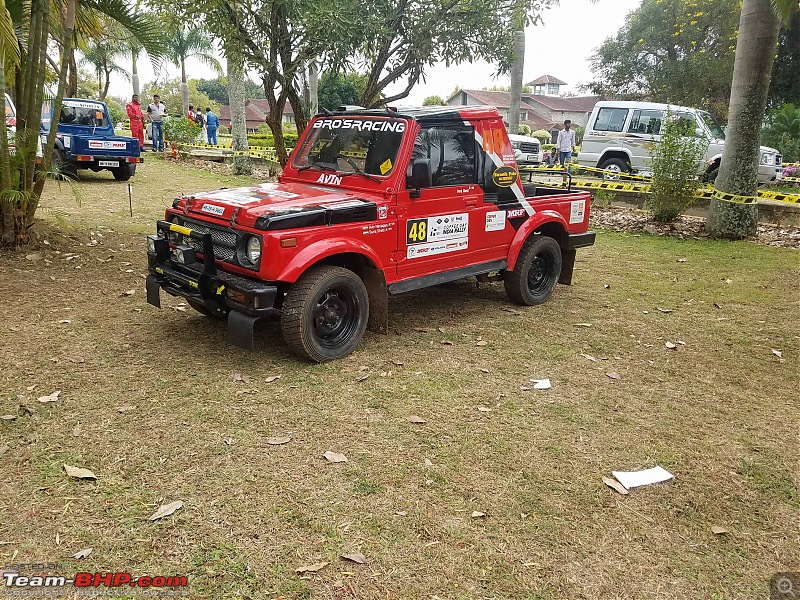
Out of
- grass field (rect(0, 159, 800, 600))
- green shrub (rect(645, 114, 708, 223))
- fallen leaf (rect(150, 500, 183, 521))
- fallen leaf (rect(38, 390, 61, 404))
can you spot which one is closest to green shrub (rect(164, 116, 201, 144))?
grass field (rect(0, 159, 800, 600))

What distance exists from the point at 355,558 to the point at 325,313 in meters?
2.37

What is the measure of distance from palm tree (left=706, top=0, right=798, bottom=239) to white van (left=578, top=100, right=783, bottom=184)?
4.49 meters

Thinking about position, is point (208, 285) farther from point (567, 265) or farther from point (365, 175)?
point (567, 265)

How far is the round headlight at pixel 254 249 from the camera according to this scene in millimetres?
4406

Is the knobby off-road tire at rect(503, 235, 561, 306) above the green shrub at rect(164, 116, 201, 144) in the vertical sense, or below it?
below

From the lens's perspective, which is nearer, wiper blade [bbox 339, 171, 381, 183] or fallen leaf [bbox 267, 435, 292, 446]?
fallen leaf [bbox 267, 435, 292, 446]

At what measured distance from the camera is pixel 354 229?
15.9ft

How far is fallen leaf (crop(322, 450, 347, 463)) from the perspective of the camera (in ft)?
11.7

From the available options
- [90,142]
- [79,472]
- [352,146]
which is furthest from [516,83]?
[79,472]

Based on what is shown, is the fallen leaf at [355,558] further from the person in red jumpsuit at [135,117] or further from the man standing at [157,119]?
the man standing at [157,119]

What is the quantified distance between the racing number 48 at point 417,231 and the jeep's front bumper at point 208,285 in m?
1.35

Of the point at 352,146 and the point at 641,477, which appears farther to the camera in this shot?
the point at 352,146

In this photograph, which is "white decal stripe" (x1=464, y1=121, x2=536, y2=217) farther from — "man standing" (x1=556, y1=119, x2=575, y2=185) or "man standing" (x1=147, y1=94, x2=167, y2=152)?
"man standing" (x1=147, y1=94, x2=167, y2=152)

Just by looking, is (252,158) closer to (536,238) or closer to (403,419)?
(536,238)
